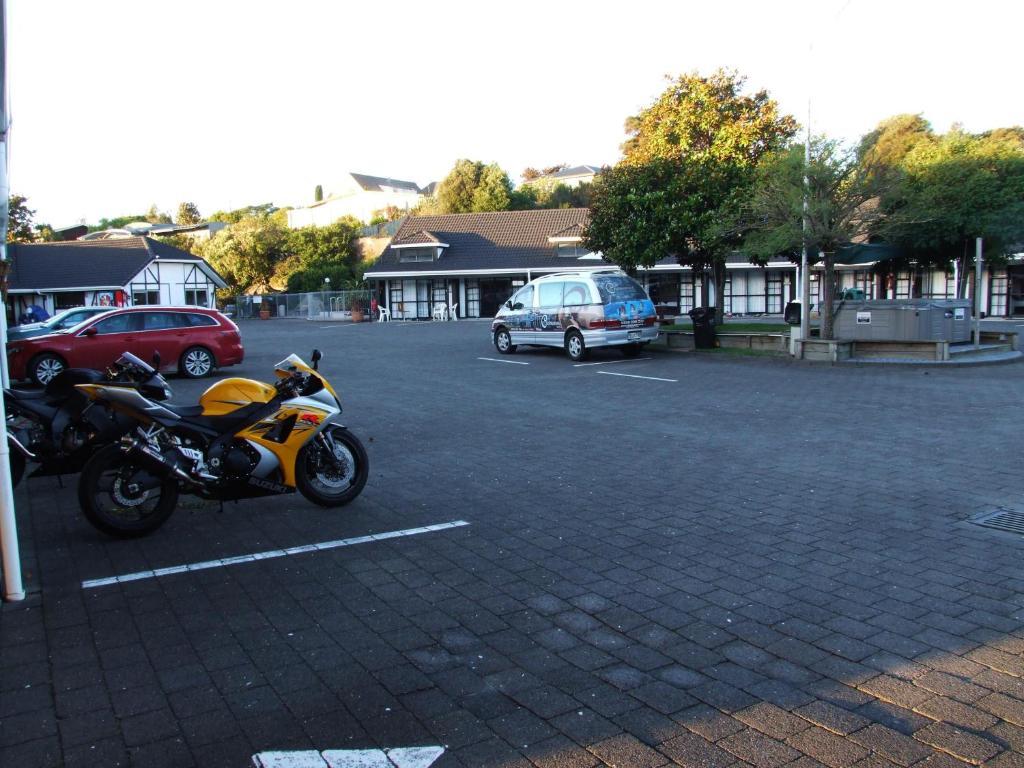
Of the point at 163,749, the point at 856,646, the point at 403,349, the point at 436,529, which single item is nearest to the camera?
the point at 163,749

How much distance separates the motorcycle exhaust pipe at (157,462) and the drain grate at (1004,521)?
18.7 ft

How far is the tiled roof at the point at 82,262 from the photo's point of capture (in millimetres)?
41312

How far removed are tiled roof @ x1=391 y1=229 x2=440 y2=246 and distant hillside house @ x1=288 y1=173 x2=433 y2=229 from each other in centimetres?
4419

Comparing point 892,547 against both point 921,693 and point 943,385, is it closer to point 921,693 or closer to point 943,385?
point 921,693

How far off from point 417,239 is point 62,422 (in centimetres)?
3852

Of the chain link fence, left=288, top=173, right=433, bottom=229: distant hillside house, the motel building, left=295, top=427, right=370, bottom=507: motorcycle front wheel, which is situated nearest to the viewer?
left=295, top=427, right=370, bottom=507: motorcycle front wheel

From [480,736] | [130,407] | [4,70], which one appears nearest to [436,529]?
[130,407]

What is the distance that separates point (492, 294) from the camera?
45.6m

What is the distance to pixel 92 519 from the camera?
18.9ft

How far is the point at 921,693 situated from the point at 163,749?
124 inches

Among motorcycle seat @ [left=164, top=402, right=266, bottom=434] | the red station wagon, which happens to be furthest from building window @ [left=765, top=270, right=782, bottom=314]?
motorcycle seat @ [left=164, top=402, right=266, bottom=434]

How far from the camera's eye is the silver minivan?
1912 cm

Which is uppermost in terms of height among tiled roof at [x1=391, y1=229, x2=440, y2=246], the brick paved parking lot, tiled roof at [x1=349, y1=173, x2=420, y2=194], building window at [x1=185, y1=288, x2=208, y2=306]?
tiled roof at [x1=349, y1=173, x2=420, y2=194]

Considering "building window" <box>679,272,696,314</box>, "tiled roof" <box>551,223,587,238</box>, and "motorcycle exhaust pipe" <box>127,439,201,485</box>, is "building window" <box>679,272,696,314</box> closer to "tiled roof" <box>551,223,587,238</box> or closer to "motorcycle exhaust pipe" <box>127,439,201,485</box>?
"tiled roof" <box>551,223,587,238</box>
